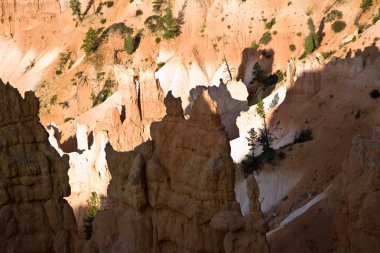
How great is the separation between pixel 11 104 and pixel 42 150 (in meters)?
2.13

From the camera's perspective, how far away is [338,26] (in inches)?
2805

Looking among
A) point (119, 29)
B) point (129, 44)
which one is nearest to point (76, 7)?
point (119, 29)

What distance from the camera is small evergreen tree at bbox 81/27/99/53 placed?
8481cm

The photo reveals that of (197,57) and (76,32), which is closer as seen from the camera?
(197,57)

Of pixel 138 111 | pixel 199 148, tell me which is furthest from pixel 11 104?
pixel 138 111

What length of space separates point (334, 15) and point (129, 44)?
2721 centimetres

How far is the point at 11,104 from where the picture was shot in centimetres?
2344

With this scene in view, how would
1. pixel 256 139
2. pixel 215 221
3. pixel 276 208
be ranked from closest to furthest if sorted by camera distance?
1. pixel 215 221
2. pixel 276 208
3. pixel 256 139

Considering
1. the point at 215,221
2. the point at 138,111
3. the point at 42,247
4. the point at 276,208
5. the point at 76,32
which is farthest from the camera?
the point at 76,32

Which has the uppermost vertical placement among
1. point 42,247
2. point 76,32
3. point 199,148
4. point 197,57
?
point 76,32

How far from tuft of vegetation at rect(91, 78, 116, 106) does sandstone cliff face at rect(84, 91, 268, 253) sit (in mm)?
53106

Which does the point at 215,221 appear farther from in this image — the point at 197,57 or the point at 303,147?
the point at 197,57

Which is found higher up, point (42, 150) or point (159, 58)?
A: point (159, 58)

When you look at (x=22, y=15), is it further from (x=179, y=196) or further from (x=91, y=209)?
(x=179, y=196)
